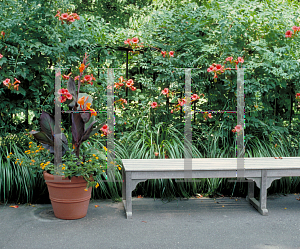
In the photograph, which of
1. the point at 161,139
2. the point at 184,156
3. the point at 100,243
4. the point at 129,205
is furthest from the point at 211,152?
the point at 100,243

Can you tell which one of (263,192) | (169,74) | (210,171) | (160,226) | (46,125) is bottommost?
(160,226)

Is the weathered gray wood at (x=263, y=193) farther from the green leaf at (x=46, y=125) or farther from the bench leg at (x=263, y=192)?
the green leaf at (x=46, y=125)

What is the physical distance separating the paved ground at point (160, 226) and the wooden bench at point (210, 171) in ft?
0.70

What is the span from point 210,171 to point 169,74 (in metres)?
1.57

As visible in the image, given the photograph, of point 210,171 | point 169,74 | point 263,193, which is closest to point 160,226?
point 210,171

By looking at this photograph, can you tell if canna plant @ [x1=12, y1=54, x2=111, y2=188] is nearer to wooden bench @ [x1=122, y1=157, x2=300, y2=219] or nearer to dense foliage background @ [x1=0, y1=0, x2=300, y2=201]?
wooden bench @ [x1=122, y1=157, x2=300, y2=219]

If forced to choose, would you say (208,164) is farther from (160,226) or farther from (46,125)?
(46,125)

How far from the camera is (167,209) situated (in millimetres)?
3584

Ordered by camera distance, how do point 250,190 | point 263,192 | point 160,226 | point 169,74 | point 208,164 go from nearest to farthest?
point 160,226 → point 263,192 → point 208,164 → point 250,190 → point 169,74

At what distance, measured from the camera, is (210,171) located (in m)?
3.34

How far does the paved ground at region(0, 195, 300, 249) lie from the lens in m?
2.68

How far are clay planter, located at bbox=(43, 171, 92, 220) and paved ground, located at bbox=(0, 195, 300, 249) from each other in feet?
0.29

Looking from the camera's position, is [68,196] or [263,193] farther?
[263,193]

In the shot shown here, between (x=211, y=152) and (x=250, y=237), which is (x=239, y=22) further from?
(x=250, y=237)
